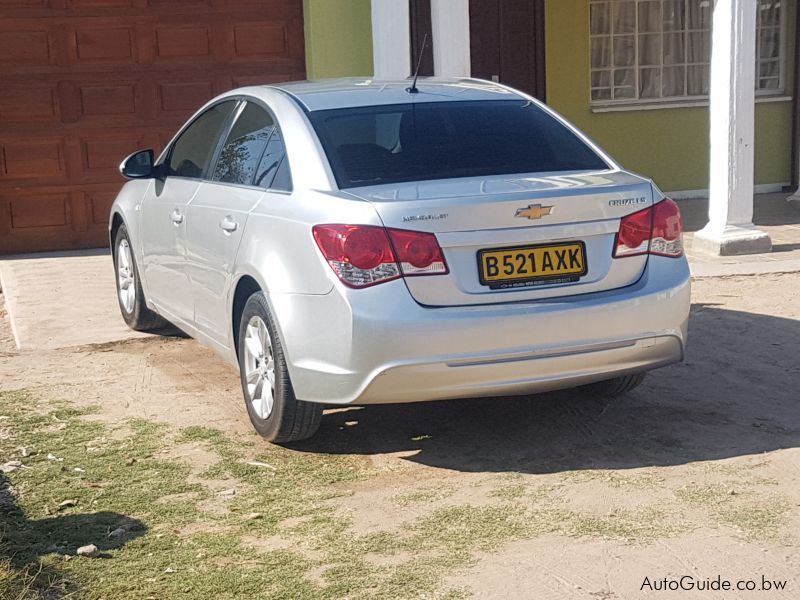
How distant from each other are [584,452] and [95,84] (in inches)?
301

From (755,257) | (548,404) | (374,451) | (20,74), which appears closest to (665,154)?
(755,257)

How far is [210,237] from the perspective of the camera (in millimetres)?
5859

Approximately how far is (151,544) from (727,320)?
4.61 m

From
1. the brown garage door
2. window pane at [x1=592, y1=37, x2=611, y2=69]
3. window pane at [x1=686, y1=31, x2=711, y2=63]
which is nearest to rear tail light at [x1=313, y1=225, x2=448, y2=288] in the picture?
the brown garage door

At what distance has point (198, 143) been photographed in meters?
6.61

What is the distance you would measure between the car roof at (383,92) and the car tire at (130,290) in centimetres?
207

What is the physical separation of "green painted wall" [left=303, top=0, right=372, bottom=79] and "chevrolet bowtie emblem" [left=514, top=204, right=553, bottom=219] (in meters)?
6.94

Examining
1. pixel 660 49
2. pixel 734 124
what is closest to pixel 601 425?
pixel 734 124

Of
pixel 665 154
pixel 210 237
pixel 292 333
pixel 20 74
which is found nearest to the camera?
pixel 292 333

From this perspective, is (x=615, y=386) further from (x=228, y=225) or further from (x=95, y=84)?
(x=95, y=84)

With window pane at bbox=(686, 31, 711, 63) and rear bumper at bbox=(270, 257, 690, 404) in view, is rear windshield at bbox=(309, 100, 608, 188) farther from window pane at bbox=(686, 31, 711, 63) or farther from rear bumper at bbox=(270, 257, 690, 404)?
window pane at bbox=(686, 31, 711, 63)

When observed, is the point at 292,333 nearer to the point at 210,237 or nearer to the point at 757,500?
the point at 210,237

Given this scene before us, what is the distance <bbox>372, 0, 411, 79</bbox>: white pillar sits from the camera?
34.7 ft

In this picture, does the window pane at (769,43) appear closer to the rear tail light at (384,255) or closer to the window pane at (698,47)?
the window pane at (698,47)
